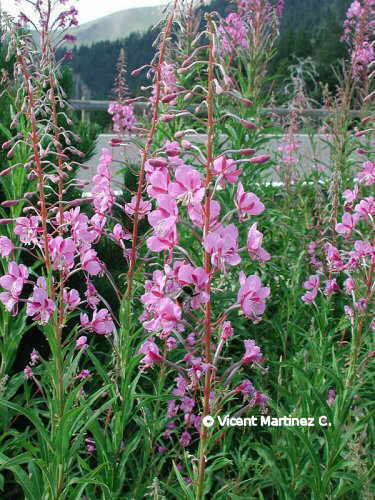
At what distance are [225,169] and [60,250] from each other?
66 cm

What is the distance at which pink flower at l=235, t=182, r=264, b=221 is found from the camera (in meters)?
1.62

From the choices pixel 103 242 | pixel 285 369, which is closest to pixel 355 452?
pixel 285 369

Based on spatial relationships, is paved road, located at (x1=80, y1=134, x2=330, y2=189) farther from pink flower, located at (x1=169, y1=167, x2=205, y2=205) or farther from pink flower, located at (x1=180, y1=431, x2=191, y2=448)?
pink flower, located at (x1=180, y1=431, x2=191, y2=448)

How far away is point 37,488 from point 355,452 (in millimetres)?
1052

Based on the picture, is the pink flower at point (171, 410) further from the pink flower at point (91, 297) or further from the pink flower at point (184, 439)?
the pink flower at point (91, 297)

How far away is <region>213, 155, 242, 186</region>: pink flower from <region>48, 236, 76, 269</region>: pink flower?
593 millimetres

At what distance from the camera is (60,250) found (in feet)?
6.19

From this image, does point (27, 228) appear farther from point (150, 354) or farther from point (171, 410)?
point (171, 410)

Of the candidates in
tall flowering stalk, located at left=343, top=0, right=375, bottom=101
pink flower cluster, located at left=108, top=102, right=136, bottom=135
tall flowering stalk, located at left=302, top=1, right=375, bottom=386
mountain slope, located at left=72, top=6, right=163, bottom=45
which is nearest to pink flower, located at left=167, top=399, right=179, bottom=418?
tall flowering stalk, located at left=302, top=1, right=375, bottom=386

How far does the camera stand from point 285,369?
322 centimetres

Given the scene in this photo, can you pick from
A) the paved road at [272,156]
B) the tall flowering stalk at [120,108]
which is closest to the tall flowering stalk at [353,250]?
the paved road at [272,156]

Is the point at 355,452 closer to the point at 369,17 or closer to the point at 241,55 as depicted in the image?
the point at 241,55

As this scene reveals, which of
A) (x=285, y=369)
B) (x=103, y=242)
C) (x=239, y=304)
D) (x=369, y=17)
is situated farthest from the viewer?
(x=369, y=17)

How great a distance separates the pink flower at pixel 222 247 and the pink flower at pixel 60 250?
0.57 m
